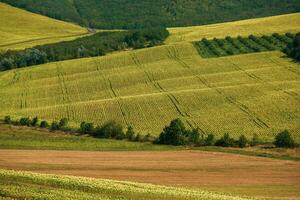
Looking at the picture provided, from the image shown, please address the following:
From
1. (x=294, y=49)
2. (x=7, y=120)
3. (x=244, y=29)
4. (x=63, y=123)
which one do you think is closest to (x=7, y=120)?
(x=7, y=120)

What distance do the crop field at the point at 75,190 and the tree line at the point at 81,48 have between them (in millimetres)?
101685

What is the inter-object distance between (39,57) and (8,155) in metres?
83.7

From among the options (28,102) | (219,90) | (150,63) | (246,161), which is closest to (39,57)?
(150,63)

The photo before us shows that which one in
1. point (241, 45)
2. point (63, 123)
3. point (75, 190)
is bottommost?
point (63, 123)

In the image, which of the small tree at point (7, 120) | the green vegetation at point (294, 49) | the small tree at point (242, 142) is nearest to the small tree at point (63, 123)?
the small tree at point (7, 120)

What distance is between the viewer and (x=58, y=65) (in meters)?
140

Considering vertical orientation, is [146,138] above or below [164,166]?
below

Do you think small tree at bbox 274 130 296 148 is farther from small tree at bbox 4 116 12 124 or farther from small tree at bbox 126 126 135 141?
small tree at bbox 4 116 12 124

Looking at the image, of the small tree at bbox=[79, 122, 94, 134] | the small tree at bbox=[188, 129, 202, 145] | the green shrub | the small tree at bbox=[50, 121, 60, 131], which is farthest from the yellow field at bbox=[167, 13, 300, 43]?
the small tree at bbox=[188, 129, 202, 145]

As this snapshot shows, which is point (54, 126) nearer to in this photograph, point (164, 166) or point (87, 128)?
point (87, 128)


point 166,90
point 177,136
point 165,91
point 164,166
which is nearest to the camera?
point 164,166

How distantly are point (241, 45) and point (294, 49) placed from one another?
1609 cm

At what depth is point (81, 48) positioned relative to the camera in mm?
154875

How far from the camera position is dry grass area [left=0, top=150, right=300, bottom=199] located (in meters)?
56.2
